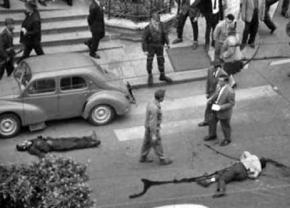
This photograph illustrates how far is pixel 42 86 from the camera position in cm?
1571

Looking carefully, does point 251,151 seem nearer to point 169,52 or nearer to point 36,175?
point 169,52

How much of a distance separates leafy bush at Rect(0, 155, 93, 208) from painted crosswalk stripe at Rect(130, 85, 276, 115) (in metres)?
7.94

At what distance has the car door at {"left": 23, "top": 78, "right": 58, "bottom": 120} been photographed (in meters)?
15.6

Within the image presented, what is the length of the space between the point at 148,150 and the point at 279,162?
2758mm

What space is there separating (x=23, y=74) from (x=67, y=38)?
155 inches

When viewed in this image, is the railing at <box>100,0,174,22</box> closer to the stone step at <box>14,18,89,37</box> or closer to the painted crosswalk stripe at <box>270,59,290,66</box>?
the stone step at <box>14,18,89,37</box>

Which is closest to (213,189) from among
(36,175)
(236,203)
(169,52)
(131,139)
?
(236,203)

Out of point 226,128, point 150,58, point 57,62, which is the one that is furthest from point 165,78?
point 226,128

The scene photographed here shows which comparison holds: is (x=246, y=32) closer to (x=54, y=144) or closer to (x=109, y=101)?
(x=109, y=101)

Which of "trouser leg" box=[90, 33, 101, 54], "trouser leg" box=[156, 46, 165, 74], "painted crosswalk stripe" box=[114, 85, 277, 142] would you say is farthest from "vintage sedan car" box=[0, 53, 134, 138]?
"trouser leg" box=[90, 33, 101, 54]

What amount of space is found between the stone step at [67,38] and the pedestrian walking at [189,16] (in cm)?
184

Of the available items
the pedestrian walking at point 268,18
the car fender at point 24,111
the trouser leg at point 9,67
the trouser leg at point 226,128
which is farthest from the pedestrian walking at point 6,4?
the trouser leg at point 226,128

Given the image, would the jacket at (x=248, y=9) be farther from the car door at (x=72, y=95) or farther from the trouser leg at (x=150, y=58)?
the car door at (x=72, y=95)

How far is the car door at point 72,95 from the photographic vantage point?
15.8 metres
